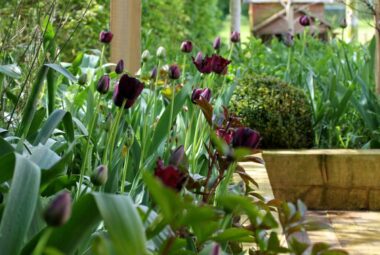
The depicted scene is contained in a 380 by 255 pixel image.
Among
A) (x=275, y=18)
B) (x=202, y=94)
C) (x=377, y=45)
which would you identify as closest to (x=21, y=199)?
(x=202, y=94)

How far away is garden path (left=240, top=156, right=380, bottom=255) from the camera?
11.0 feet

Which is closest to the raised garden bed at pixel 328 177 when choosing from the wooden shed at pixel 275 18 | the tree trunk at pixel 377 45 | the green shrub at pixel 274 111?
the green shrub at pixel 274 111

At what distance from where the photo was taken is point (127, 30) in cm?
434

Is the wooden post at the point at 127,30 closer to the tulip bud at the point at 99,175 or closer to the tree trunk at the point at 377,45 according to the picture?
the tree trunk at the point at 377,45

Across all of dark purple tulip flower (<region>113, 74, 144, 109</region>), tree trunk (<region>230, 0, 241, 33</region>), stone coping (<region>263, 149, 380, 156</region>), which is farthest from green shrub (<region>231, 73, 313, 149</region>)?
tree trunk (<region>230, 0, 241, 33</region>)

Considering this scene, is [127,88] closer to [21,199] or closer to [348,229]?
[21,199]

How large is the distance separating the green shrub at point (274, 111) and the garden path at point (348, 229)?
433 millimetres

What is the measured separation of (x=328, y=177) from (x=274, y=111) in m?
0.45

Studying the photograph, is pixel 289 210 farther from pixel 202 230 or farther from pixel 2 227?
pixel 2 227

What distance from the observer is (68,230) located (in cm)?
130

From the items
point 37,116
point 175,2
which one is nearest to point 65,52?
point 175,2

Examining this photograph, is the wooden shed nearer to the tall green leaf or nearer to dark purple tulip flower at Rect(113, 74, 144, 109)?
dark purple tulip flower at Rect(113, 74, 144, 109)

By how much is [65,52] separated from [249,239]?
6499 mm

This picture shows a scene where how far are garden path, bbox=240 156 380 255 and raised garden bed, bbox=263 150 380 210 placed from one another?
0.27 ft
